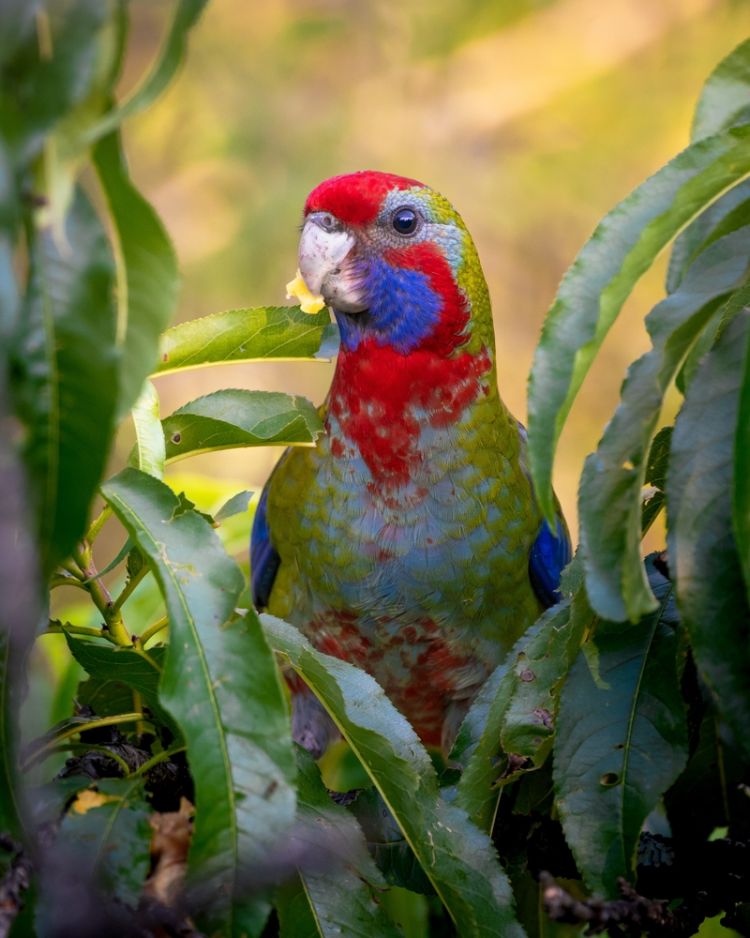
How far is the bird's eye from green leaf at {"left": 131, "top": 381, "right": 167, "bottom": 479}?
27.7 inches

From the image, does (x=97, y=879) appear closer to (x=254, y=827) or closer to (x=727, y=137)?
(x=254, y=827)

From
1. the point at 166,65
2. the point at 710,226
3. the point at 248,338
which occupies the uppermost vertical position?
the point at 166,65

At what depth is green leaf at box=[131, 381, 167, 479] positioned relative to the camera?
135 centimetres

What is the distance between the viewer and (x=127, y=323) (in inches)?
34.3

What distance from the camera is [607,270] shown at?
102 centimetres

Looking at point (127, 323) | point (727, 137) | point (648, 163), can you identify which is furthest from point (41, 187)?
point (648, 163)

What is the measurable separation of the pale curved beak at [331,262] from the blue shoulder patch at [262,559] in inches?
17.0

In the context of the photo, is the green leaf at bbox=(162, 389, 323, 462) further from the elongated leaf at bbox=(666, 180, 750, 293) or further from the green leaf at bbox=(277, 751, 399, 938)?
the elongated leaf at bbox=(666, 180, 750, 293)

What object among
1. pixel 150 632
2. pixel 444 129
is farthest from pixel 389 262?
pixel 444 129

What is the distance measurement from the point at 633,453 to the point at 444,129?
4.59m

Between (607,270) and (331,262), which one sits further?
(331,262)

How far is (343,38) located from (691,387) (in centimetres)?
475

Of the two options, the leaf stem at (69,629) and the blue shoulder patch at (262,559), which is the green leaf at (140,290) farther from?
the blue shoulder patch at (262,559)

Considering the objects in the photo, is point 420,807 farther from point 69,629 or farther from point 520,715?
point 69,629
